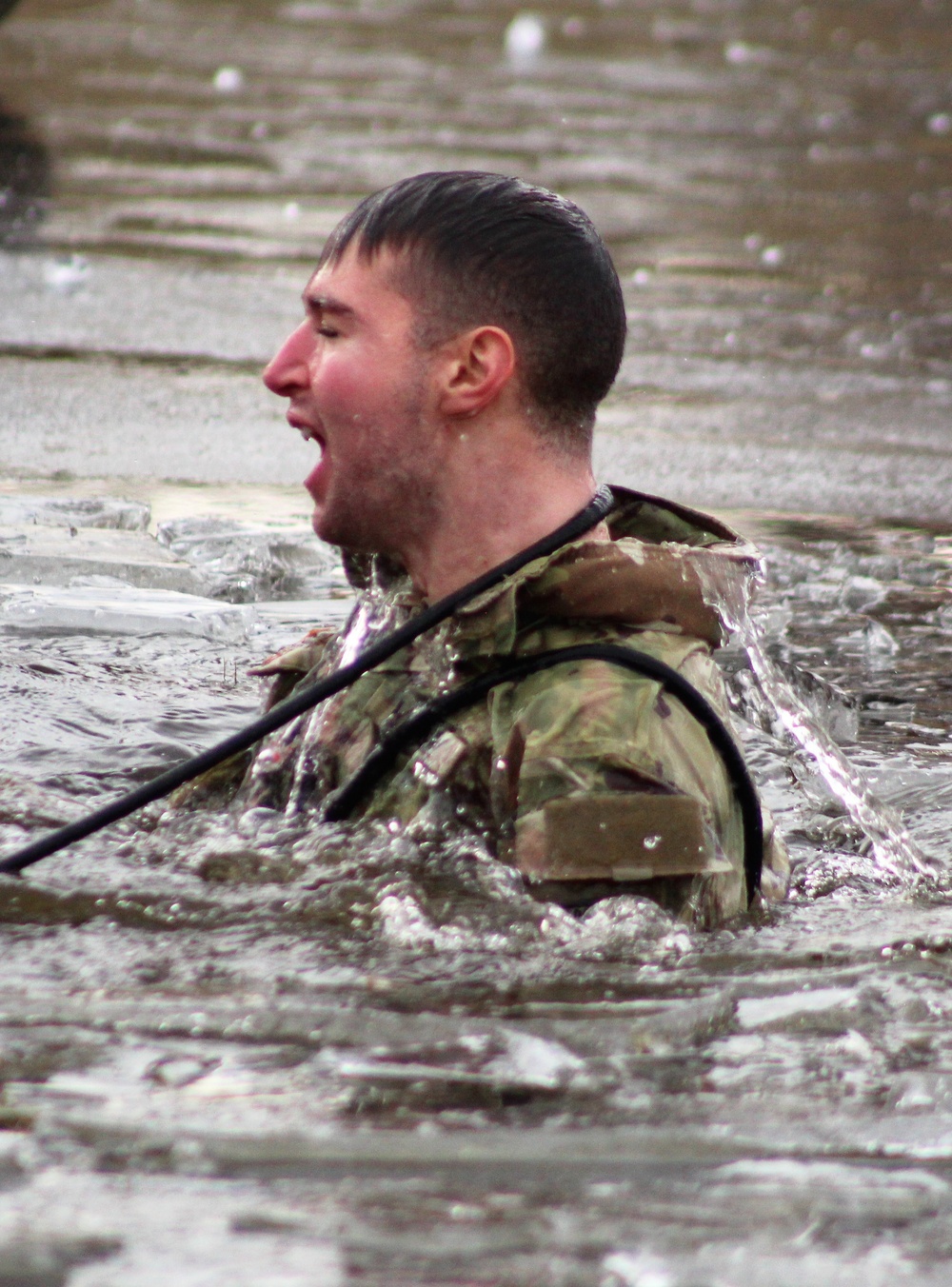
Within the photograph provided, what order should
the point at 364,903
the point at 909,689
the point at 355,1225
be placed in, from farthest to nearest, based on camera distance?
the point at 909,689 < the point at 364,903 < the point at 355,1225

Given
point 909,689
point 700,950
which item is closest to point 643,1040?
point 700,950

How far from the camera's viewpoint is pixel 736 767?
2.87m

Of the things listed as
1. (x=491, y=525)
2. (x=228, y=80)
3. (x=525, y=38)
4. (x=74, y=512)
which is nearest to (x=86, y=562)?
(x=74, y=512)

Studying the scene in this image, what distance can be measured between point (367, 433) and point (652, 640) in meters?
0.57

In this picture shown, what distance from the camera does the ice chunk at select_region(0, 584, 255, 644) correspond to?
507 cm

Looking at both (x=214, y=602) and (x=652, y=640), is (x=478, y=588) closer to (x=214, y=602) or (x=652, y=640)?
(x=652, y=640)

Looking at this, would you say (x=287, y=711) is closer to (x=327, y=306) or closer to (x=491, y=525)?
(x=491, y=525)

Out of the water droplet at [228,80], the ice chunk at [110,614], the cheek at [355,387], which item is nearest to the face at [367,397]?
the cheek at [355,387]

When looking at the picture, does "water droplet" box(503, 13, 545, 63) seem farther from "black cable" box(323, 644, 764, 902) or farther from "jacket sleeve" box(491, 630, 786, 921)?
"jacket sleeve" box(491, 630, 786, 921)

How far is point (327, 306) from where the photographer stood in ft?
10.1

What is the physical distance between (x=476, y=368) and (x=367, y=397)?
178 mm

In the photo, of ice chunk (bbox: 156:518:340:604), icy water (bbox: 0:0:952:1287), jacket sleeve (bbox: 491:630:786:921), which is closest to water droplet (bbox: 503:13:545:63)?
icy water (bbox: 0:0:952:1287)

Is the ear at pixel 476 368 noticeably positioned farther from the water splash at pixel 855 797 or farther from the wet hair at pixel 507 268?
the water splash at pixel 855 797

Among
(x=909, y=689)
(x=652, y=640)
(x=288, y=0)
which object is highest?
(x=288, y=0)
